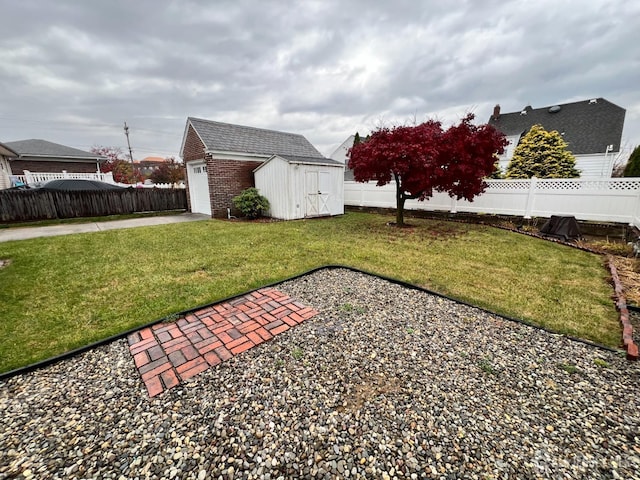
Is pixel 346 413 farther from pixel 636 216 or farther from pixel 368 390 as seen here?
pixel 636 216

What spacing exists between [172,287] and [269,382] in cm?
268

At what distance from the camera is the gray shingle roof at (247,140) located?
11214mm

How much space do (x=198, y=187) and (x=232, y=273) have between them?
981cm

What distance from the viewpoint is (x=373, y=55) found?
8.86 metres

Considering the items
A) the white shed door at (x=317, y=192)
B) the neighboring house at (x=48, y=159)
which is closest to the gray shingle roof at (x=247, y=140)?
the white shed door at (x=317, y=192)

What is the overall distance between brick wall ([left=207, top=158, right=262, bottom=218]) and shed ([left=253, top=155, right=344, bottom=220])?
1.83 ft

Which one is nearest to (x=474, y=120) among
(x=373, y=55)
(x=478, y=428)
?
(x=373, y=55)

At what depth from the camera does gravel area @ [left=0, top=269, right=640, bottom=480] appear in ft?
4.84

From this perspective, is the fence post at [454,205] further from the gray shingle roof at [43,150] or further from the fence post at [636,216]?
the gray shingle roof at [43,150]

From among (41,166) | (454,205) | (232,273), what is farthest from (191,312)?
(41,166)

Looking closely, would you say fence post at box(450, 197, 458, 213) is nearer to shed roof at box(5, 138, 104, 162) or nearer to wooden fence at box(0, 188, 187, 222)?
wooden fence at box(0, 188, 187, 222)

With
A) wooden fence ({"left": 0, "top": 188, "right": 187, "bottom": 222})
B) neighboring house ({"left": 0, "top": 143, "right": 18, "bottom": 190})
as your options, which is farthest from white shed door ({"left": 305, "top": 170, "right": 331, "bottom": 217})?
neighboring house ({"left": 0, "top": 143, "right": 18, "bottom": 190})

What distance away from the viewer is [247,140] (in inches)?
492

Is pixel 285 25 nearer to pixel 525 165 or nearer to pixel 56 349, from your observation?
pixel 56 349
